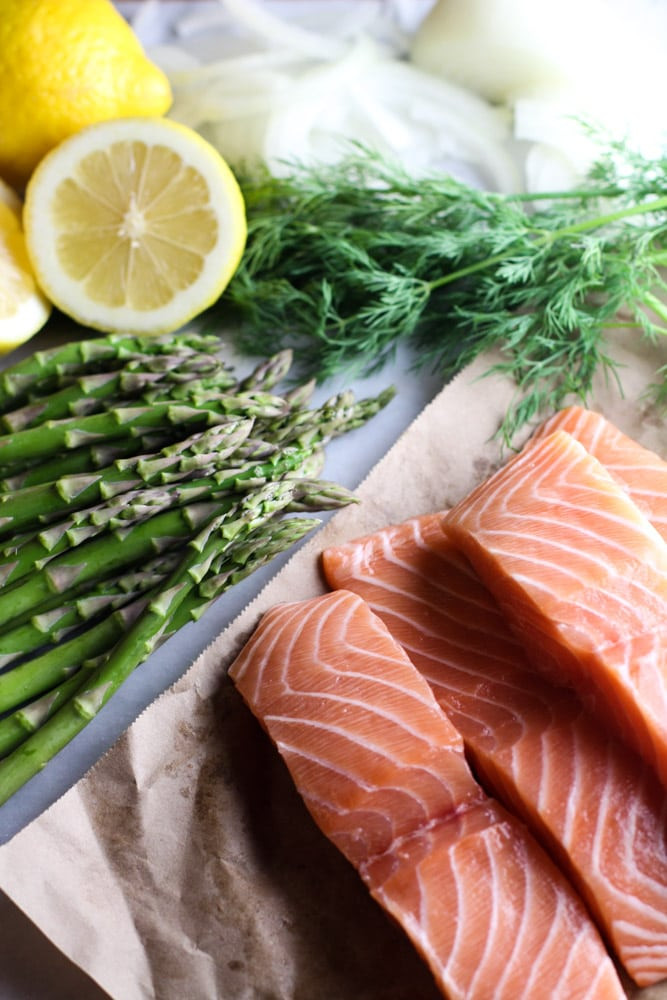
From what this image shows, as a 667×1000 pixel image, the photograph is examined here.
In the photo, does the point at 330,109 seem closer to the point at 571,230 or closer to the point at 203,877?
the point at 571,230

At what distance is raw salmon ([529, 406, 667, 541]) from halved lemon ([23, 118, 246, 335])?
4.27 ft

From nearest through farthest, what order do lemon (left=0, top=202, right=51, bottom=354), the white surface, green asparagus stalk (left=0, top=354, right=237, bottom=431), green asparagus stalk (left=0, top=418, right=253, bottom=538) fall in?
the white surface < green asparagus stalk (left=0, top=418, right=253, bottom=538) < green asparagus stalk (left=0, top=354, right=237, bottom=431) < lemon (left=0, top=202, right=51, bottom=354)

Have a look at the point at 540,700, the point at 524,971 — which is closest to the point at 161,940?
the point at 524,971

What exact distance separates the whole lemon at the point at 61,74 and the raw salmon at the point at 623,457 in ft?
6.61

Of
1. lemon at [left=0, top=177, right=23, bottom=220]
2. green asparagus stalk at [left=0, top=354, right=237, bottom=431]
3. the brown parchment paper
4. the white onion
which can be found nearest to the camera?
the brown parchment paper

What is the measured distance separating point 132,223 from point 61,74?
625 millimetres

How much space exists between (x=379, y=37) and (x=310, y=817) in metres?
3.52

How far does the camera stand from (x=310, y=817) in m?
2.52

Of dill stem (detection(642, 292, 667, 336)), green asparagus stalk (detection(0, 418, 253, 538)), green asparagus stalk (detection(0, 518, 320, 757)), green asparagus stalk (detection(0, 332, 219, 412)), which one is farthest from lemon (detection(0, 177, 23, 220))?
dill stem (detection(642, 292, 667, 336))

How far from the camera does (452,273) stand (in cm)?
353

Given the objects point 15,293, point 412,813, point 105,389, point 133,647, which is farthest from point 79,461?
point 412,813

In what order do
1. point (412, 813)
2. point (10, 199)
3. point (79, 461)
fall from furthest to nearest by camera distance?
point (10, 199), point (79, 461), point (412, 813)

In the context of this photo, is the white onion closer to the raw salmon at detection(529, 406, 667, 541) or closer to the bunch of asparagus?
the bunch of asparagus

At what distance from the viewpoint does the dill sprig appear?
3.27m
